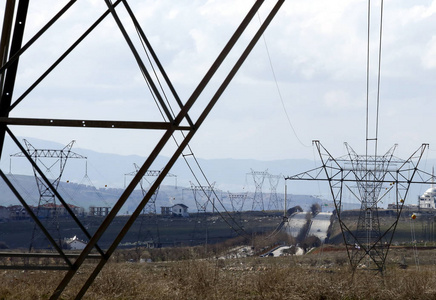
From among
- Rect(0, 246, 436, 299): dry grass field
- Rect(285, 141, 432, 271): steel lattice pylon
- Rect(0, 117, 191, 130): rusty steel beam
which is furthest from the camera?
Rect(285, 141, 432, 271): steel lattice pylon

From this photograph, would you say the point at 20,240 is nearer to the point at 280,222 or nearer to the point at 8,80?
the point at 280,222

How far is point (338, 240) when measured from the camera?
304 feet

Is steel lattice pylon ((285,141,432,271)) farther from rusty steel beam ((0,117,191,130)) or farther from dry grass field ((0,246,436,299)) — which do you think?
rusty steel beam ((0,117,191,130))

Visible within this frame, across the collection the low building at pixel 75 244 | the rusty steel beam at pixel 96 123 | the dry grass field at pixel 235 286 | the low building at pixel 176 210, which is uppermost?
the low building at pixel 176 210

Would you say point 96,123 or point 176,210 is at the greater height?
point 176,210

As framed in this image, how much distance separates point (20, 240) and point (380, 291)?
87.2 meters

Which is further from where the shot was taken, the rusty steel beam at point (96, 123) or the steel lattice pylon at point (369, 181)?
the steel lattice pylon at point (369, 181)

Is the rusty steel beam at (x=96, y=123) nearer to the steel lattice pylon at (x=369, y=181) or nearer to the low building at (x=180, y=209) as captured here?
the steel lattice pylon at (x=369, y=181)

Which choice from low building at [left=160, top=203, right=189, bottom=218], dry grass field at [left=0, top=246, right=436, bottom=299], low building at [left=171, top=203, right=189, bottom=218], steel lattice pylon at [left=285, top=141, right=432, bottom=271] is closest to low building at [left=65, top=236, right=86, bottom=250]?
steel lattice pylon at [left=285, top=141, right=432, bottom=271]

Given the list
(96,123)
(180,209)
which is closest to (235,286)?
(96,123)

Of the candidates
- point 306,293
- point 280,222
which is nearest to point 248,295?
point 306,293

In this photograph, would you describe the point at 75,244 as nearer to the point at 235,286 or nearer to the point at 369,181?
the point at 369,181

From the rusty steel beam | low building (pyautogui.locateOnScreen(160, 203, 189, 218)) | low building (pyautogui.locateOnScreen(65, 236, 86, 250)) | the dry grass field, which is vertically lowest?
low building (pyautogui.locateOnScreen(65, 236, 86, 250))

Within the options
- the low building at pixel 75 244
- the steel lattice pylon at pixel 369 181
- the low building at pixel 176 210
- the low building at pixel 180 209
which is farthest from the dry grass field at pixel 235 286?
the low building at pixel 180 209
